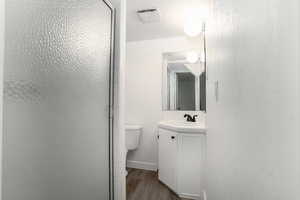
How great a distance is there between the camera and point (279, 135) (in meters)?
0.31

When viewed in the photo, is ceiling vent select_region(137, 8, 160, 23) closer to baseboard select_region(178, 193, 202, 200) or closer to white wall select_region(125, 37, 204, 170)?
white wall select_region(125, 37, 204, 170)

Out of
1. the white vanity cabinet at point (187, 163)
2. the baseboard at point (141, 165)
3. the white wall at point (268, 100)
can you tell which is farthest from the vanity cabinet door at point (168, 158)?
the white wall at point (268, 100)

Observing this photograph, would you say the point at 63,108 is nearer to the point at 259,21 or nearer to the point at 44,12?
the point at 44,12

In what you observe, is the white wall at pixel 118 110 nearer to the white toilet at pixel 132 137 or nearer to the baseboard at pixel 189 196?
the baseboard at pixel 189 196

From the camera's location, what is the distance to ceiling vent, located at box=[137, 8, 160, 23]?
1.88 m

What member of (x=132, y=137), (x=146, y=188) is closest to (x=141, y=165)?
(x=132, y=137)

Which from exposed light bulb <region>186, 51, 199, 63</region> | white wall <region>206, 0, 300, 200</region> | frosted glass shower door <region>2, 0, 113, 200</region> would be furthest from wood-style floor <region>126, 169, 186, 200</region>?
exposed light bulb <region>186, 51, 199, 63</region>

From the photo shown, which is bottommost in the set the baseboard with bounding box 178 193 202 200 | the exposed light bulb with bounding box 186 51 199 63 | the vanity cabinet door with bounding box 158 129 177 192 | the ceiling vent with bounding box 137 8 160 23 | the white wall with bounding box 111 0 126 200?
the baseboard with bounding box 178 193 202 200

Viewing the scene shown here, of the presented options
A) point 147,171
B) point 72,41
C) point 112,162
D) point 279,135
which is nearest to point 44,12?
point 72,41

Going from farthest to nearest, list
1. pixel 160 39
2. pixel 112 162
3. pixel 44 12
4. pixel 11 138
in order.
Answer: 1. pixel 160 39
2. pixel 112 162
3. pixel 44 12
4. pixel 11 138

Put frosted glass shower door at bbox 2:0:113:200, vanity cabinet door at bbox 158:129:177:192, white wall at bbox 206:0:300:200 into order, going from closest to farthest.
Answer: white wall at bbox 206:0:300:200 < frosted glass shower door at bbox 2:0:113:200 < vanity cabinet door at bbox 158:129:177:192

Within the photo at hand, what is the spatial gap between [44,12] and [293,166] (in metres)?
0.89

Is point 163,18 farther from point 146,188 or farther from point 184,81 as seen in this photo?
point 146,188

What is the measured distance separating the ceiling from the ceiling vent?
0.05 meters
